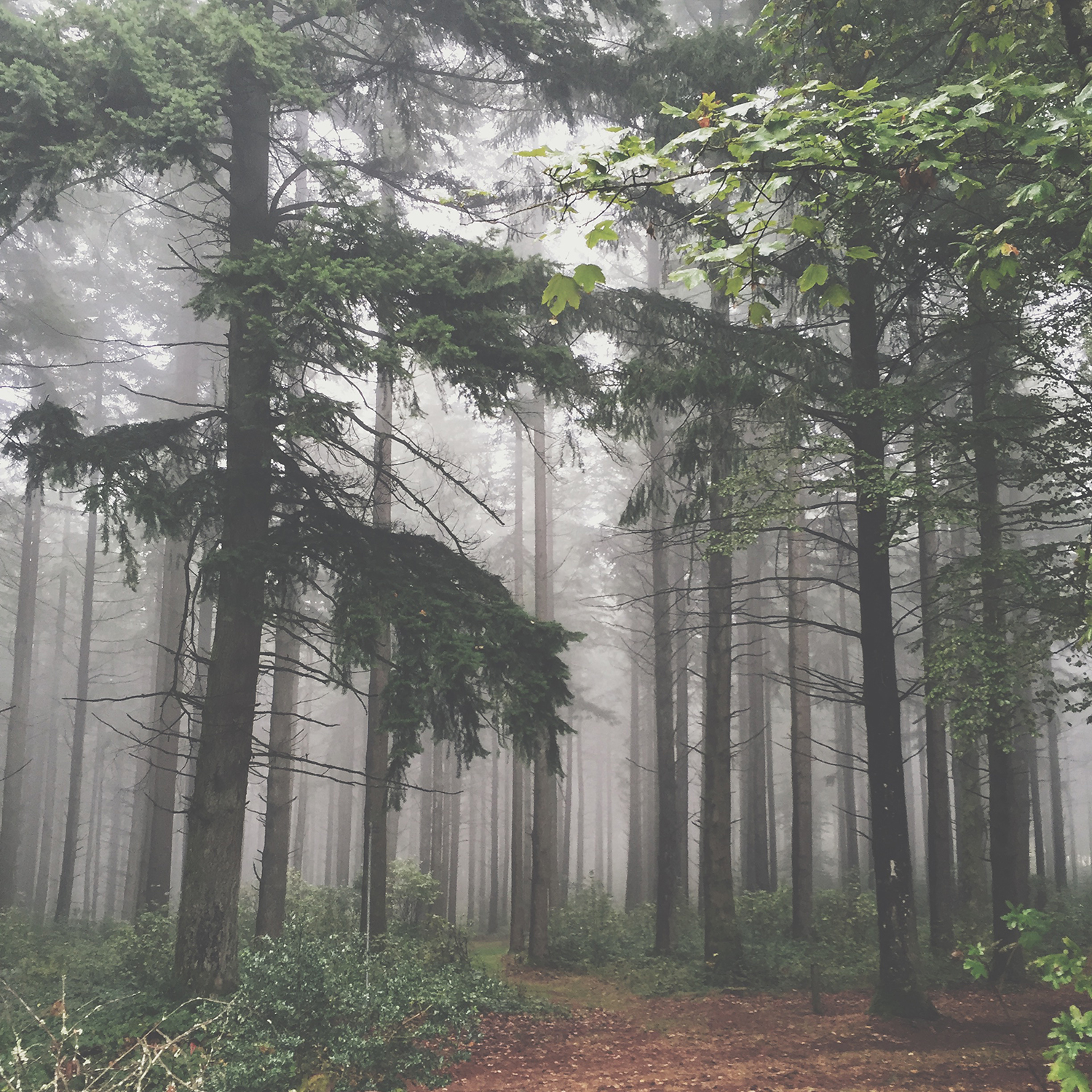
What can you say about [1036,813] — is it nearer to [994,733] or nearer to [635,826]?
[635,826]

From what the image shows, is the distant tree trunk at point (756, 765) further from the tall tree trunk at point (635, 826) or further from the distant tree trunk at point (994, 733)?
the distant tree trunk at point (994, 733)

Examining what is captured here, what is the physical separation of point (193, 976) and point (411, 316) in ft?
21.2

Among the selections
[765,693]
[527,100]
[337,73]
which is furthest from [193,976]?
[765,693]

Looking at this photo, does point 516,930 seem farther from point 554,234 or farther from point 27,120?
point 554,234

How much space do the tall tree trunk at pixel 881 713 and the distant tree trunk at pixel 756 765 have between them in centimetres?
869

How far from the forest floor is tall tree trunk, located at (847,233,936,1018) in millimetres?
468

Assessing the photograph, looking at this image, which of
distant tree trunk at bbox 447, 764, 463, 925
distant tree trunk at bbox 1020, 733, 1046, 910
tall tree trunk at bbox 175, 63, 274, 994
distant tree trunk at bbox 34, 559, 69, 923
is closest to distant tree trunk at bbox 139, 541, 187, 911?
tall tree trunk at bbox 175, 63, 274, 994

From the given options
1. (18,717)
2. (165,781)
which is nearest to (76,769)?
(18,717)

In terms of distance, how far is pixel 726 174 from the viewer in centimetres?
283

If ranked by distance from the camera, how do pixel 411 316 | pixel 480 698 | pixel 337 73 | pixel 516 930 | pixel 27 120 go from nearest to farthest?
pixel 27 120 < pixel 480 698 < pixel 411 316 < pixel 337 73 < pixel 516 930

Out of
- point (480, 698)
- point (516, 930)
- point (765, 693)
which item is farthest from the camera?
point (765, 693)

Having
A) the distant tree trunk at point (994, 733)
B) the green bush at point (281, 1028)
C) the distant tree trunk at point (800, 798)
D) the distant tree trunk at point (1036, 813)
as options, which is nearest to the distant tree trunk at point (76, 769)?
the green bush at point (281, 1028)

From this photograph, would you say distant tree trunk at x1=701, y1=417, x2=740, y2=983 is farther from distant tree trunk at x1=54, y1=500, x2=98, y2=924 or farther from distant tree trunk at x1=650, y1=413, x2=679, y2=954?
distant tree trunk at x1=54, y1=500, x2=98, y2=924

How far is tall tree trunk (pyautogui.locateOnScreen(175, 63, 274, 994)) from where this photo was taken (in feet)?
24.4
